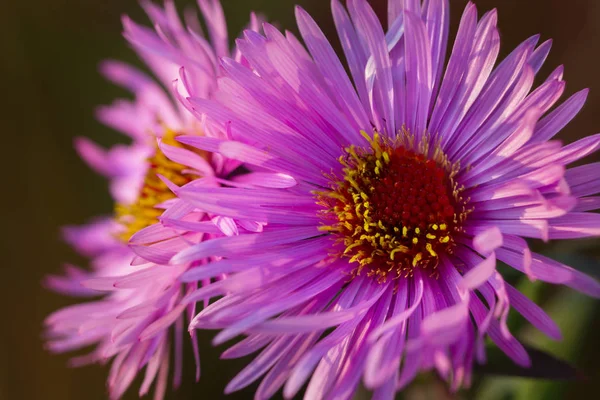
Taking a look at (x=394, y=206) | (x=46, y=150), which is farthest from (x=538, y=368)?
(x=46, y=150)

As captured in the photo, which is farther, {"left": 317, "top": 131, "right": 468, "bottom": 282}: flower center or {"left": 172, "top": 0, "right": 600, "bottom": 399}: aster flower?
{"left": 317, "top": 131, "right": 468, "bottom": 282}: flower center

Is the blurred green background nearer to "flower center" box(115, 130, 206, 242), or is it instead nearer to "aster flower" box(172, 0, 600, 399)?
"flower center" box(115, 130, 206, 242)

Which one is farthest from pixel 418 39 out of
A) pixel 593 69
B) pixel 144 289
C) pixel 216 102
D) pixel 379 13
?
pixel 593 69

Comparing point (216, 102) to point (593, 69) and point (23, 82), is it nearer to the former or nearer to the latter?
point (593, 69)

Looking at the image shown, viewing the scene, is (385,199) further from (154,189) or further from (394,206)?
(154,189)

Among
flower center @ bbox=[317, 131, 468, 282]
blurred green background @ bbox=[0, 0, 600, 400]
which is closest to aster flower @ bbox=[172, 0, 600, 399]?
flower center @ bbox=[317, 131, 468, 282]

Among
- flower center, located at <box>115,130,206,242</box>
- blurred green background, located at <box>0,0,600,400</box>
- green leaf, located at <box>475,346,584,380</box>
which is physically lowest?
green leaf, located at <box>475,346,584,380</box>

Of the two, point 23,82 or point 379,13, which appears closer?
point 379,13
